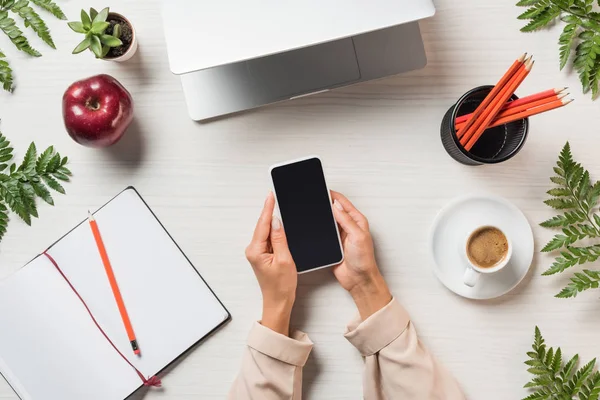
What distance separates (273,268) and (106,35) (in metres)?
0.47

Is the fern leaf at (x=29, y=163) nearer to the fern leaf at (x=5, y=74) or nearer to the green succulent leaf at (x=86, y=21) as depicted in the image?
the fern leaf at (x=5, y=74)

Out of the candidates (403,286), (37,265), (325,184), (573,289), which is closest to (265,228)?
(325,184)

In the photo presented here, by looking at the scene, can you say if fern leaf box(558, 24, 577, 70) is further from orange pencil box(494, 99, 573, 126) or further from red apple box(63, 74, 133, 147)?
red apple box(63, 74, 133, 147)

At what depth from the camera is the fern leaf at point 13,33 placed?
37.0 inches

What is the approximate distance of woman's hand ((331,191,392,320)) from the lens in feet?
3.01

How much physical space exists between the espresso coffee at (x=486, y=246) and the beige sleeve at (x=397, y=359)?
159 mm

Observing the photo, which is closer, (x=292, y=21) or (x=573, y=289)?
(x=292, y=21)

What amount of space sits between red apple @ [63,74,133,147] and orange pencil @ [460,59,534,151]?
0.58 m

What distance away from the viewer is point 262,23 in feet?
2.37

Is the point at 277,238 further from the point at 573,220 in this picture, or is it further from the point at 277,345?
the point at 573,220

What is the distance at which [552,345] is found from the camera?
0.96m

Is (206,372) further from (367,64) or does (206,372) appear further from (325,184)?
(367,64)

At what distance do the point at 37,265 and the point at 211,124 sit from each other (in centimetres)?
39

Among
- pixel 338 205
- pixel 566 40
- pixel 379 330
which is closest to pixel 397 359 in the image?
pixel 379 330
